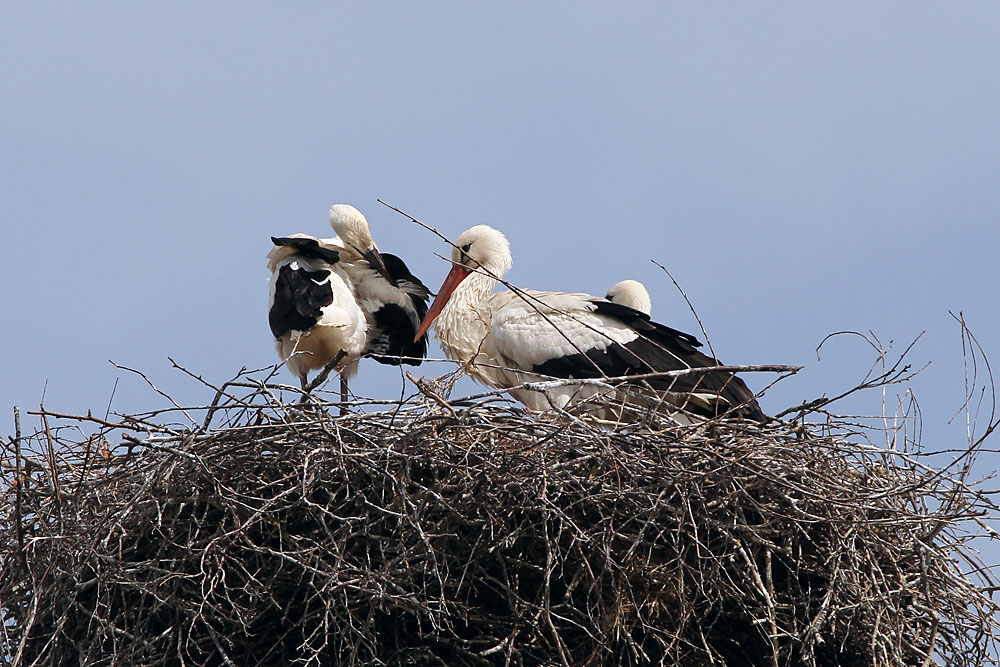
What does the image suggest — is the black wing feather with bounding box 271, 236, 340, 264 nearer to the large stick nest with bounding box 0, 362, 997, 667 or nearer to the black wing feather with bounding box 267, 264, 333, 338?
the black wing feather with bounding box 267, 264, 333, 338

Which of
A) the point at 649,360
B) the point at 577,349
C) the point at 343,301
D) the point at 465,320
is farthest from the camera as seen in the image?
the point at 343,301

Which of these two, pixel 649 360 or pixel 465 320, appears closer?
pixel 649 360

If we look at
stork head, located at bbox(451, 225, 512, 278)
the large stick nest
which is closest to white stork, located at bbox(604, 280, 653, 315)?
stork head, located at bbox(451, 225, 512, 278)

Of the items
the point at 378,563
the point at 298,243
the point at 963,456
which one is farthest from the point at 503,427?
the point at 298,243

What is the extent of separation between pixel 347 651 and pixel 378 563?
27 cm

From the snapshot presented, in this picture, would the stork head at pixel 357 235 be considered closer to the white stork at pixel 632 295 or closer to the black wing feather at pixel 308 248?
the black wing feather at pixel 308 248

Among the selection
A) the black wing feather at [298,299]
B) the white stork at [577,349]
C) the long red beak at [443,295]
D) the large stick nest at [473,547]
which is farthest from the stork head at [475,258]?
the large stick nest at [473,547]

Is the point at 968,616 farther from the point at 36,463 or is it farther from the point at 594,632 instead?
the point at 36,463

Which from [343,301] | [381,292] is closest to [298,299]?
[343,301]

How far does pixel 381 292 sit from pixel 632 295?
4.54 feet

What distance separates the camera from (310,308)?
5.86 m

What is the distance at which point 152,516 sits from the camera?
4004mm

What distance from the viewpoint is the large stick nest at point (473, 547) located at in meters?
3.83

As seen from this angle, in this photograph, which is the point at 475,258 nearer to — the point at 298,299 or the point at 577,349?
the point at 298,299
